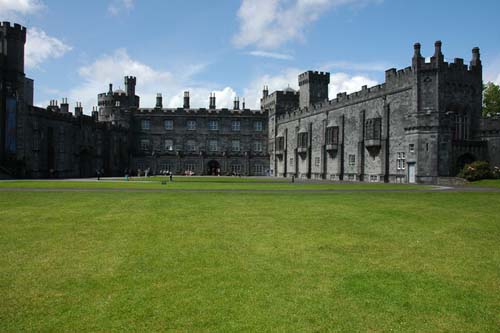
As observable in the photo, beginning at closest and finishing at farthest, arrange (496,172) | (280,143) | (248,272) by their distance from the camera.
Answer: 1. (248,272)
2. (496,172)
3. (280,143)

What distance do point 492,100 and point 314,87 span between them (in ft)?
87.1

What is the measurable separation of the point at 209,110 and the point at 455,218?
6988 centimetres

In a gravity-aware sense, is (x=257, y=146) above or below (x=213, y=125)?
below

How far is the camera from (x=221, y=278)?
8.05m

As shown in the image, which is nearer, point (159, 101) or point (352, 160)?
point (352, 160)

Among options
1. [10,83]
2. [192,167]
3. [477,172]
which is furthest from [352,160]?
[10,83]

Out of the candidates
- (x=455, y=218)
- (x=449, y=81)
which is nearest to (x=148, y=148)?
(x=449, y=81)

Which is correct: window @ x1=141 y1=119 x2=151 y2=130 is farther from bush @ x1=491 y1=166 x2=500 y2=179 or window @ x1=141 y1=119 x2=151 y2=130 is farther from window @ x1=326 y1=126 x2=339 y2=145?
bush @ x1=491 y1=166 x2=500 y2=179

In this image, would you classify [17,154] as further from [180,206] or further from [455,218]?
[455,218]

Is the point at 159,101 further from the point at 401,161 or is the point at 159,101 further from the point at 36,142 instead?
the point at 401,161

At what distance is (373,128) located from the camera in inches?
1971

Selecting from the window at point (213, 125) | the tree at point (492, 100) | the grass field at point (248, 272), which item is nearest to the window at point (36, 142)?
the window at point (213, 125)

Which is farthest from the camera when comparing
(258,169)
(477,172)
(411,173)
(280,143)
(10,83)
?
(258,169)

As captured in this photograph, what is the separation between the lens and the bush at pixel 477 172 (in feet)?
125
